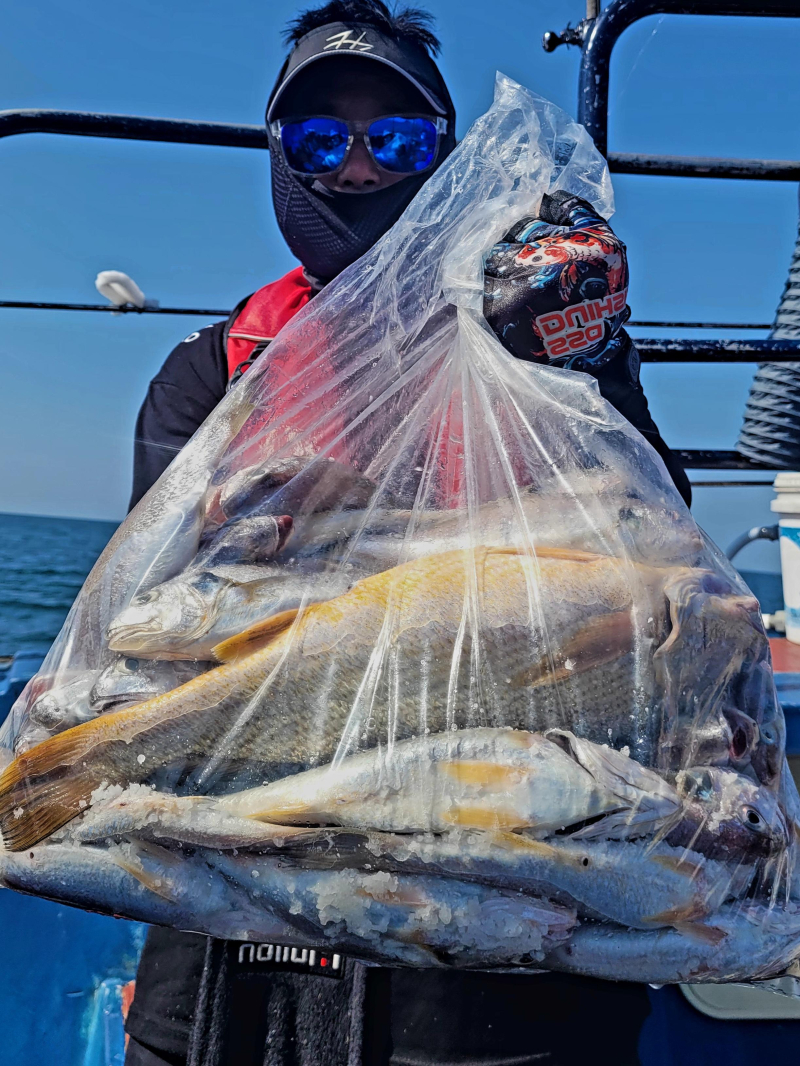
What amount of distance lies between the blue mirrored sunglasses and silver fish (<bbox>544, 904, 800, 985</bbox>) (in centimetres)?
138

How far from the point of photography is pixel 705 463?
223cm

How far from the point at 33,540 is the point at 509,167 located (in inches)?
1783

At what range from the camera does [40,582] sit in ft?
58.1

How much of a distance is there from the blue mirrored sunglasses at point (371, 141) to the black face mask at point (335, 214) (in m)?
0.03

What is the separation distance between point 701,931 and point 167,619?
67 centimetres

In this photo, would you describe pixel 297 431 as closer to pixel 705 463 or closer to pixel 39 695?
pixel 39 695

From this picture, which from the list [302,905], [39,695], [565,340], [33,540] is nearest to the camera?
[302,905]

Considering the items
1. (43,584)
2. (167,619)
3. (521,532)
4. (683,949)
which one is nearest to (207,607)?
(167,619)

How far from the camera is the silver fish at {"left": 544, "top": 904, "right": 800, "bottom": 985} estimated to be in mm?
803

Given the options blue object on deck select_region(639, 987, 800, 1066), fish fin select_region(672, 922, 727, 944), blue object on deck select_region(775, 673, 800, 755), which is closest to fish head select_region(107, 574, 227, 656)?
fish fin select_region(672, 922, 727, 944)

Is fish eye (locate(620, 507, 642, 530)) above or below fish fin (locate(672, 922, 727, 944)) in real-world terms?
above

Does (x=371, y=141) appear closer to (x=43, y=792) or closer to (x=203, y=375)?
(x=203, y=375)

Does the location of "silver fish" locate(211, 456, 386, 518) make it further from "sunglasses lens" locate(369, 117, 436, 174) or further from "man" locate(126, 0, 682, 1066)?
"sunglasses lens" locate(369, 117, 436, 174)

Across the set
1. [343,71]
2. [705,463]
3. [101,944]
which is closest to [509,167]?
[343,71]
